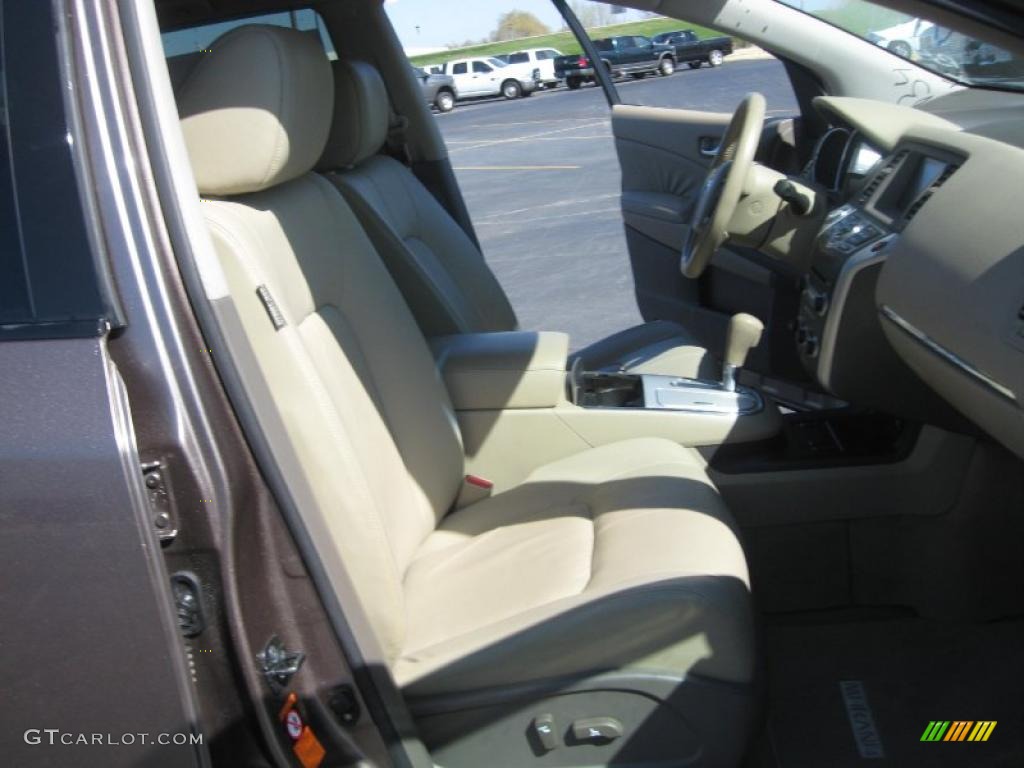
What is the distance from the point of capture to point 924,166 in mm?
2184

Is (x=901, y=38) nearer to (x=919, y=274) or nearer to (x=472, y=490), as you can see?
(x=919, y=274)

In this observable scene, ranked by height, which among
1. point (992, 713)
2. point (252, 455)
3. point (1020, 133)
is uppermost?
point (1020, 133)

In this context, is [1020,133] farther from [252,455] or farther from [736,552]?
[252,455]

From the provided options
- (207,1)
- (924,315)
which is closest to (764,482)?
(924,315)

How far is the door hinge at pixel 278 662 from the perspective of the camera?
1.54 meters

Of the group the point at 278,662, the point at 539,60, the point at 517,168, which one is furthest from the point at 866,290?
the point at 539,60

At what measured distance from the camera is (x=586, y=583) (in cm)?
189

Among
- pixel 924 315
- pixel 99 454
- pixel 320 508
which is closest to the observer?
pixel 99 454

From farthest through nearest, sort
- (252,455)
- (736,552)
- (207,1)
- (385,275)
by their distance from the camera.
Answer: (207,1)
(385,275)
(736,552)
(252,455)

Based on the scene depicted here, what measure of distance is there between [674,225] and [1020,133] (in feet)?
5.56

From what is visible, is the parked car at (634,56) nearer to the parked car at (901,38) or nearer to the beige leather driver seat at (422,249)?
the parked car at (901,38)

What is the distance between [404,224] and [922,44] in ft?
4.60

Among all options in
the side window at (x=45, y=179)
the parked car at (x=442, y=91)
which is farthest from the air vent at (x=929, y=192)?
the parked car at (x=442, y=91)

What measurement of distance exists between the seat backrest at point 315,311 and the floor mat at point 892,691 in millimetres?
779
